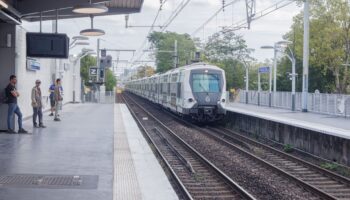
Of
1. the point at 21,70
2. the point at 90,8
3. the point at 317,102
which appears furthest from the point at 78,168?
the point at 317,102

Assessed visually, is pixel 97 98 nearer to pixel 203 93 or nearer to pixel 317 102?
pixel 317 102

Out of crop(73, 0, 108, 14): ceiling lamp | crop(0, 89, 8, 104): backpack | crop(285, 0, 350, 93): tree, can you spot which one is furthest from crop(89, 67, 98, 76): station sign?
crop(73, 0, 108, 14): ceiling lamp

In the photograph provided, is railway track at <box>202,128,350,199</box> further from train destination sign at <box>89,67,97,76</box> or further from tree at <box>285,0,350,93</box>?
train destination sign at <box>89,67,97,76</box>

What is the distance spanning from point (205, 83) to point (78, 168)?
52.2ft

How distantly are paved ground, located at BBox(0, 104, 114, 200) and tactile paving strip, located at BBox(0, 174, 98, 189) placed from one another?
0.65 ft

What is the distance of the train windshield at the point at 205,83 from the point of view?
26.2 meters

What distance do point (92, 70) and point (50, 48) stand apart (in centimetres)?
2924

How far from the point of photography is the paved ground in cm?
843

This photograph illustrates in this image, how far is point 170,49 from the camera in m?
69.2

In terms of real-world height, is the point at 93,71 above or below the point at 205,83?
above

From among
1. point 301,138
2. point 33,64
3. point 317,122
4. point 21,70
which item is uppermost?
point 33,64

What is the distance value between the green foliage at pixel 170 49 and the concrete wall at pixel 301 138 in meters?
37.5

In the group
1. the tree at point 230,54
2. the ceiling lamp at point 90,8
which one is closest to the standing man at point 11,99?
the ceiling lamp at point 90,8

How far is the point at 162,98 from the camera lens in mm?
37156
